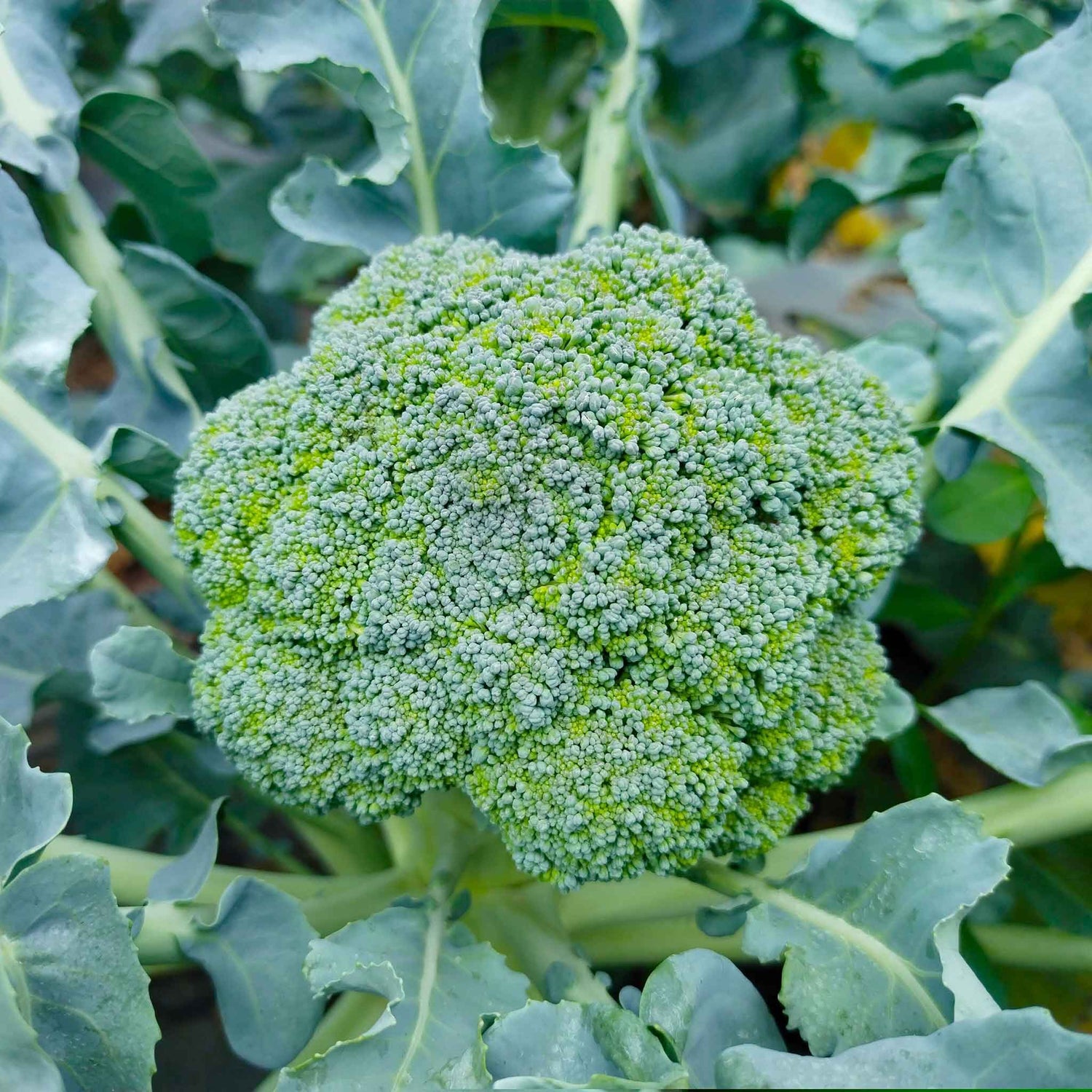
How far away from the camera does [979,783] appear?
1271mm

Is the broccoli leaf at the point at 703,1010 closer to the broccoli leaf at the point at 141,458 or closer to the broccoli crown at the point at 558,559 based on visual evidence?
the broccoli crown at the point at 558,559

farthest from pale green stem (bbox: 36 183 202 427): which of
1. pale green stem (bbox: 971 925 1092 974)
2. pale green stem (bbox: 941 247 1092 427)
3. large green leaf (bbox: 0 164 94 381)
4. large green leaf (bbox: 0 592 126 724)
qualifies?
pale green stem (bbox: 971 925 1092 974)

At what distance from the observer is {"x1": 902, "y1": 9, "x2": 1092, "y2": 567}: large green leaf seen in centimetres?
86

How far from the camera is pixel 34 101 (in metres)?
0.89

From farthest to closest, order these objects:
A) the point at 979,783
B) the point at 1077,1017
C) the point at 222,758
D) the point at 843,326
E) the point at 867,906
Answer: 1. the point at 843,326
2. the point at 979,783
3. the point at 1077,1017
4. the point at 222,758
5. the point at 867,906

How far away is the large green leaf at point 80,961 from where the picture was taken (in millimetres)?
655

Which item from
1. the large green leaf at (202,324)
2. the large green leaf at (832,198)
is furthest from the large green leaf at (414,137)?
the large green leaf at (832,198)

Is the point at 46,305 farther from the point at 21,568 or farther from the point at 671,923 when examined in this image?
the point at 671,923

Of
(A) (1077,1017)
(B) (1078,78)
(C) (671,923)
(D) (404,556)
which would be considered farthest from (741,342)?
(A) (1077,1017)

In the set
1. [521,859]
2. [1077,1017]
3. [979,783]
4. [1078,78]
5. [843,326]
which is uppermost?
[1078,78]

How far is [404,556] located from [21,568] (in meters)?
0.32

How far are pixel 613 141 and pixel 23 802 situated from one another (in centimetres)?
83

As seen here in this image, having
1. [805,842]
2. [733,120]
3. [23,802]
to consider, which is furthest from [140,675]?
[733,120]

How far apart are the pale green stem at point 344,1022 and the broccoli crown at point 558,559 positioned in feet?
0.87
